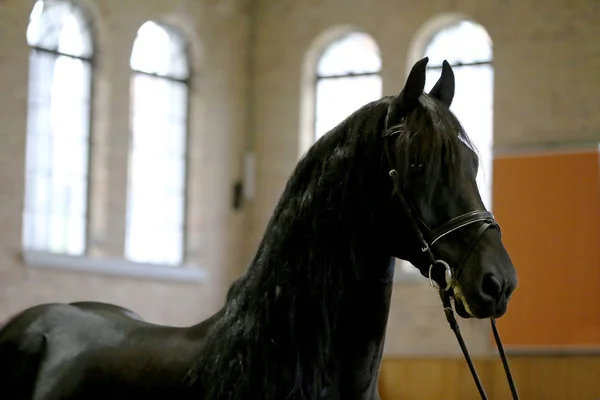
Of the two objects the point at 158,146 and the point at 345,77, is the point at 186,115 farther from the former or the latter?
the point at 345,77

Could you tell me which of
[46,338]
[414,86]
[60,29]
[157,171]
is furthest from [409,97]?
[157,171]

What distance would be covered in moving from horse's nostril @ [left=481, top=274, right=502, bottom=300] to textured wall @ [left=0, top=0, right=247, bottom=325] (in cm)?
806

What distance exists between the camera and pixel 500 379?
379 inches

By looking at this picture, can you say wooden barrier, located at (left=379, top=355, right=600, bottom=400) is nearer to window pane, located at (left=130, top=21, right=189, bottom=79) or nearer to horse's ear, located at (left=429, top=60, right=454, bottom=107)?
window pane, located at (left=130, top=21, right=189, bottom=79)

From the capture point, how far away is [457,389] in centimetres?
992

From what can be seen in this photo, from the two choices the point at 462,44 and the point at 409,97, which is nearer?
the point at 409,97

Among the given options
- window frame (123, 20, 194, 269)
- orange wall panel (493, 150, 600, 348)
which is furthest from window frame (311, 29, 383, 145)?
orange wall panel (493, 150, 600, 348)

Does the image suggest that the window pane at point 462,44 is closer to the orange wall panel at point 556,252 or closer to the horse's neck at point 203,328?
the orange wall panel at point 556,252

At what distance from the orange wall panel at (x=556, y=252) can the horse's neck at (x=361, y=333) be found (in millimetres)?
7581

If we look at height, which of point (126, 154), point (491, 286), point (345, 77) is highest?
point (345, 77)

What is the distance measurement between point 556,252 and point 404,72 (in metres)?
2.53

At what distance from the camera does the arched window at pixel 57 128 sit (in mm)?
10359

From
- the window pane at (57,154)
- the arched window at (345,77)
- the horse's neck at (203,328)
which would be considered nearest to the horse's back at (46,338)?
the horse's neck at (203,328)

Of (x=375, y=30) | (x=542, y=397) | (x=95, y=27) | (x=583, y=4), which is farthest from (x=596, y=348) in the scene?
(x=95, y=27)
